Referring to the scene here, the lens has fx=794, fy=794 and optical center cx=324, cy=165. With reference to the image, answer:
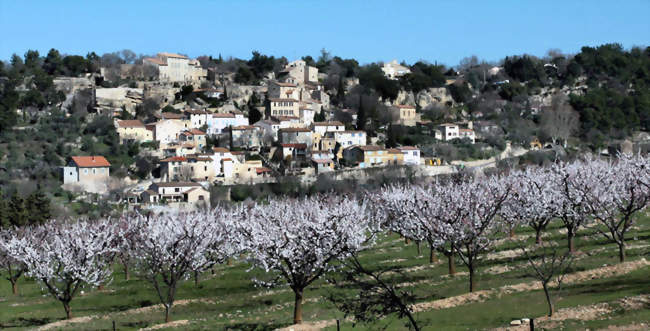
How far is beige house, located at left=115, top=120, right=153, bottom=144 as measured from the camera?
10300cm

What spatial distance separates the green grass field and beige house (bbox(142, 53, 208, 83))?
88397mm

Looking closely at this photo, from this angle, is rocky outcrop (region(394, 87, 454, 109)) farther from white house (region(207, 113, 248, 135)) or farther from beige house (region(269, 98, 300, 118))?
white house (region(207, 113, 248, 135))

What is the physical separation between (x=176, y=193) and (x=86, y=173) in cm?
1346

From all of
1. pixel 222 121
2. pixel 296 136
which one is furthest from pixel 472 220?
pixel 222 121

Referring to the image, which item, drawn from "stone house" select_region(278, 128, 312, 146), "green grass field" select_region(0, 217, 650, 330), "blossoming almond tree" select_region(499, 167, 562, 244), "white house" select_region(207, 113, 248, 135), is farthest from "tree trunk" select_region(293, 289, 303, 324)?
"white house" select_region(207, 113, 248, 135)

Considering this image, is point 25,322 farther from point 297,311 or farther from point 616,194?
point 616,194

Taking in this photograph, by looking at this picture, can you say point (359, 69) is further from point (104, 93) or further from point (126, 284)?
point (126, 284)

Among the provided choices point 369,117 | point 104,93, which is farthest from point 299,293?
point 104,93

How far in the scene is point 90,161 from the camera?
91.6m

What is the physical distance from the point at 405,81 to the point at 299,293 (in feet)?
357

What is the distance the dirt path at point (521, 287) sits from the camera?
2459cm

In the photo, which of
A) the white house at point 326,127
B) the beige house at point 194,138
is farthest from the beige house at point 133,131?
the white house at point 326,127

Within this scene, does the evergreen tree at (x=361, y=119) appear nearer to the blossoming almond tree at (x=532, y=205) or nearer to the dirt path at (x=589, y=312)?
the blossoming almond tree at (x=532, y=205)

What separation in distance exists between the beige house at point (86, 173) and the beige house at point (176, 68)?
124 ft
